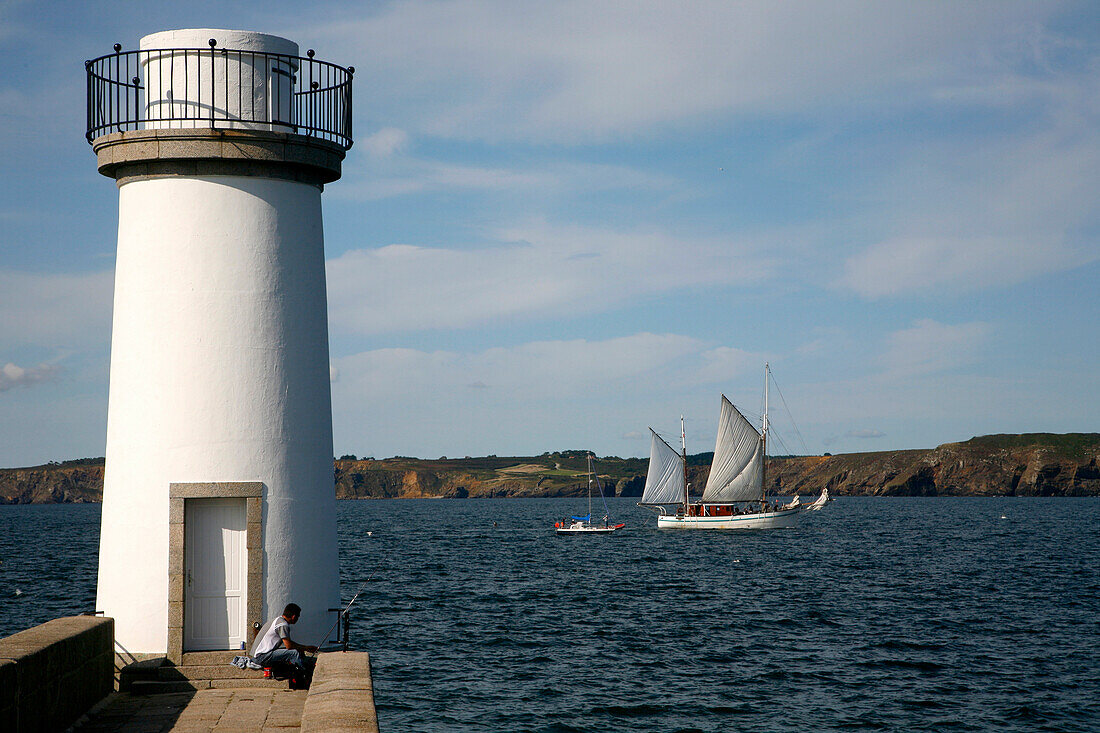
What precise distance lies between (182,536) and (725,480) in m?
100

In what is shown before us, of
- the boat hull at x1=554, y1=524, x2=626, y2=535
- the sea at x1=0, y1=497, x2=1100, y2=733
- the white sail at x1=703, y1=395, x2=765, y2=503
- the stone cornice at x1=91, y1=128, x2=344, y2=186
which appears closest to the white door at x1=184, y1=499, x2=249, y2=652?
the stone cornice at x1=91, y1=128, x2=344, y2=186

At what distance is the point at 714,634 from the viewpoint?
39.0m

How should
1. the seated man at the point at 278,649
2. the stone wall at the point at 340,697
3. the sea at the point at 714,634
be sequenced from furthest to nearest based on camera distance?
the sea at the point at 714,634
the seated man at the point at 278,649
the stone wall at the point at 340,697

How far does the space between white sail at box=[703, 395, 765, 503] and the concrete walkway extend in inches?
3713

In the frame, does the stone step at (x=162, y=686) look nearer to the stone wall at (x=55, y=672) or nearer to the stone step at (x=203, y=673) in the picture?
the stone step at (x=203, y=673)

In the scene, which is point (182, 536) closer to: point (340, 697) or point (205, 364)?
point (205, 364)

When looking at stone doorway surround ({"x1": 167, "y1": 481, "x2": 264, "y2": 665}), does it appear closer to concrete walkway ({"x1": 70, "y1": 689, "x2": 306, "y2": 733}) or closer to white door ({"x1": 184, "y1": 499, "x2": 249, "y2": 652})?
white door ({"x1": 184, "y1": 499, "x2": 249, "y2": 652})

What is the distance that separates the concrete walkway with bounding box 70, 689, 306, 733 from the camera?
10062 mm

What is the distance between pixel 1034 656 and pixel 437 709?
71.0 feet

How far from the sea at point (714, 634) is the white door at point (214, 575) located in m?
12.7

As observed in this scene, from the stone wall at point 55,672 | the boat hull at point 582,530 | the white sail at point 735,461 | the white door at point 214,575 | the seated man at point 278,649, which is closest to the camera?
the stone wall at point 55,672

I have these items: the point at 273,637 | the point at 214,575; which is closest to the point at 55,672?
the point at 273,637

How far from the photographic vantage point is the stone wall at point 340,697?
26.7ft

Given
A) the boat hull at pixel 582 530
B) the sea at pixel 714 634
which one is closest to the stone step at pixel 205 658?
the sea at pixel 714 634
